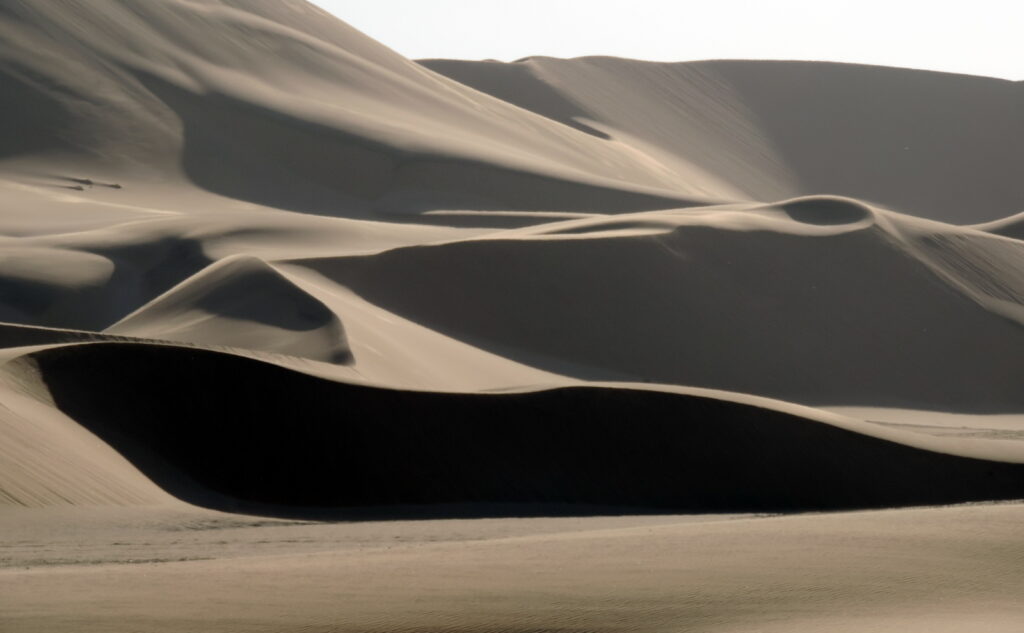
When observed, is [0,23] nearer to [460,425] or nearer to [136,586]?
[460,425]

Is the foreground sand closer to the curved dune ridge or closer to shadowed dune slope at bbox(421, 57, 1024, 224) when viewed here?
the curved dune ridge

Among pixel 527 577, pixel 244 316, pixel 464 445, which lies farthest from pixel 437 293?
pixel 527 577

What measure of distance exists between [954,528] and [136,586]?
5.79 m

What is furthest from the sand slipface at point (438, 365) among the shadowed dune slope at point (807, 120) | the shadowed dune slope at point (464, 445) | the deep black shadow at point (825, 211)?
the shadowed dune slope at point (807, 120)

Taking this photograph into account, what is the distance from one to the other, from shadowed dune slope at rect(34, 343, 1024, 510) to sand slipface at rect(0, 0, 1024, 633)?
0.03 meters

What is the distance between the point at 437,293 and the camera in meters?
28.8

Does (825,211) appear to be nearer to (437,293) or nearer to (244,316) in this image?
(437,293)

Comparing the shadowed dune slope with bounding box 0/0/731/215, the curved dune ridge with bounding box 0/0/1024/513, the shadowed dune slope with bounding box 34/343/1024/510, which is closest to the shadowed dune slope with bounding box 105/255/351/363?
the curved dune ridge with bounding box 0/0/1024/513

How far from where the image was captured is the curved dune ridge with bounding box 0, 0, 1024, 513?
15.3 metres

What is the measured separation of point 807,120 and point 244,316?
6252 centimetres

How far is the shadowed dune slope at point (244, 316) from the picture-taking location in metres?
22.0

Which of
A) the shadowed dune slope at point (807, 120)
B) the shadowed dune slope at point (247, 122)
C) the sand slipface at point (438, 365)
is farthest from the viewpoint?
the shadowed dune slope at point (807, 120)

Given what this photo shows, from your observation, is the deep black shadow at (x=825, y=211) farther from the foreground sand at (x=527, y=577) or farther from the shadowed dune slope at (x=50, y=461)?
the foreground sand at (x=527, y=577)

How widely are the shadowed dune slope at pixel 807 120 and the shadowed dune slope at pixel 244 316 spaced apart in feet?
147
